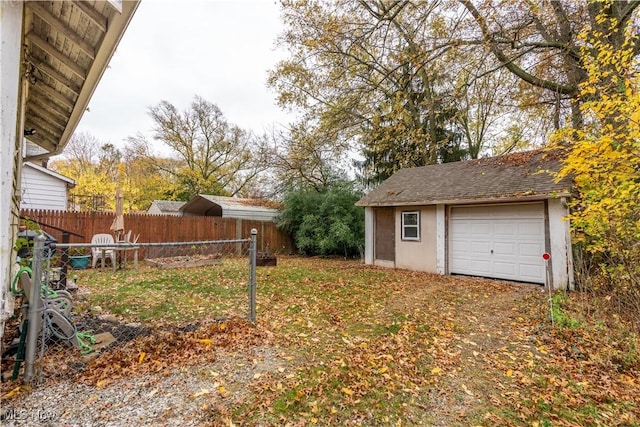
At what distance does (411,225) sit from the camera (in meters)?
10.4

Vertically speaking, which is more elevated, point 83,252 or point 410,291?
point 83,252

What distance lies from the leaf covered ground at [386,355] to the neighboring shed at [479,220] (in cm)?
171

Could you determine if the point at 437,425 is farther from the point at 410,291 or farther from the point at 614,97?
the point at 614,97

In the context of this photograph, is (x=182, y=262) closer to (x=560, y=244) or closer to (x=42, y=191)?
(x=42, y=191)

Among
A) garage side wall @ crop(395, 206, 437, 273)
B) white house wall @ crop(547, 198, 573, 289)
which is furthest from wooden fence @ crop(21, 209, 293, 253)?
white house wall @ crop(547, 198, 573, 289)

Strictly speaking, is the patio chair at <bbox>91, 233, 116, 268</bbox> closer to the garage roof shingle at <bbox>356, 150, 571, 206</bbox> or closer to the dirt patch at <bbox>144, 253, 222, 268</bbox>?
the dirt patch at <bbox>144, 253, 222, 268</bbox>

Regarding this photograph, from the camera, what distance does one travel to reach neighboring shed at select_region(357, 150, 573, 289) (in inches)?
295

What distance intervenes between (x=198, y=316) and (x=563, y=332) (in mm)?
5612

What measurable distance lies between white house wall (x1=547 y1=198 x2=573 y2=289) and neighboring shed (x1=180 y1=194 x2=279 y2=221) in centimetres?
1152

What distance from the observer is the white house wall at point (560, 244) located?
7.04m

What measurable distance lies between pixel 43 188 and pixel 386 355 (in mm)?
13885

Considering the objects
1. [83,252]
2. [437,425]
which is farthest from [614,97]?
[83,252]

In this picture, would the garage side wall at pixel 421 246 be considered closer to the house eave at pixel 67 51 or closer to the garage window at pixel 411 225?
the garage window at pixel 411 225

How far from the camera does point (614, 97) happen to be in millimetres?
4980
